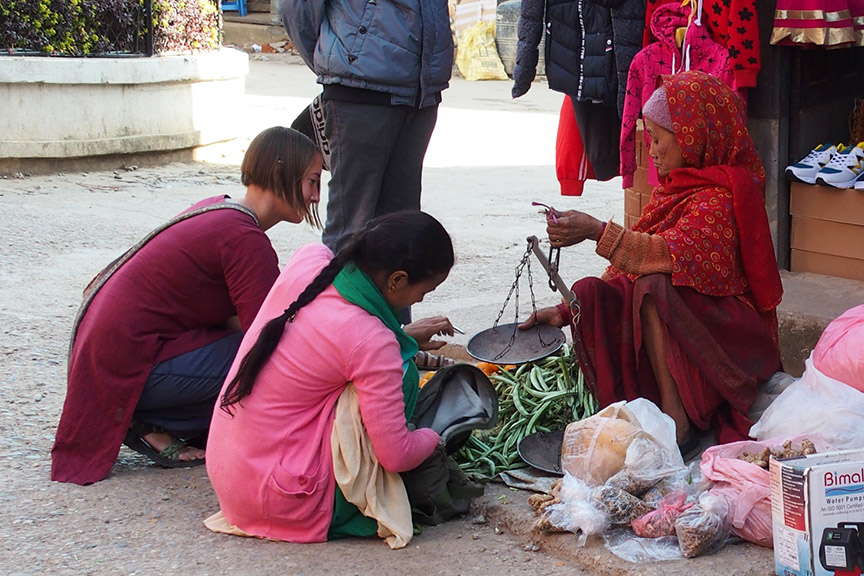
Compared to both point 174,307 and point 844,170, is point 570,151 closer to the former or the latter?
point 844,170

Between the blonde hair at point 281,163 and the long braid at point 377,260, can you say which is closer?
the long braid at point 377,260

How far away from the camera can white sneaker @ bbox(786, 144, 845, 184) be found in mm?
4672

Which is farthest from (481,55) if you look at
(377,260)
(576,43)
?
(377,260)

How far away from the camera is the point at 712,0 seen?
4.61m

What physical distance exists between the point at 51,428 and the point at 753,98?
3253 mm

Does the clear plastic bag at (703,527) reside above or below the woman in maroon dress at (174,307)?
below

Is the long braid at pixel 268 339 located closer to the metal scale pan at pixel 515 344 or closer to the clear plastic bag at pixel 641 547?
the metal scale pan at pixel 515 344

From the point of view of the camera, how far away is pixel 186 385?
11.6 ft

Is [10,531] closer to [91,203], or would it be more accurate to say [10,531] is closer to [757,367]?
[757,367]

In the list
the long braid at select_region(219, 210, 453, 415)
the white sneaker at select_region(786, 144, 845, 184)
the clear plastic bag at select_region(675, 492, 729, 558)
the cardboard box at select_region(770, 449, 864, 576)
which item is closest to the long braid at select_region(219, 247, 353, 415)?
the long braid at select_region(219, 210, 453, 415)

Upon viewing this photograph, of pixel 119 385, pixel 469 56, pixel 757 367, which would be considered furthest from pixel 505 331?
pixel 469 56

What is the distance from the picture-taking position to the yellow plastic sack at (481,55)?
51.7ft

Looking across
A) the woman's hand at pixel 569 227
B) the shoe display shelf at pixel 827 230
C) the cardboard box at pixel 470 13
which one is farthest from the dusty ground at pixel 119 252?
the cardboard box at pixel 470 13

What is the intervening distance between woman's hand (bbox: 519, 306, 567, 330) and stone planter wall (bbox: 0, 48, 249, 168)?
241 inches
